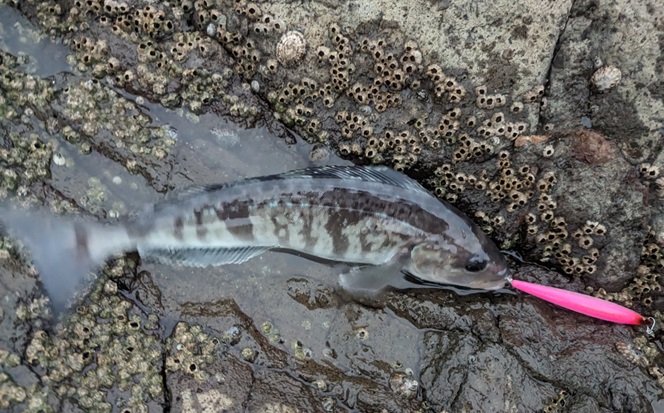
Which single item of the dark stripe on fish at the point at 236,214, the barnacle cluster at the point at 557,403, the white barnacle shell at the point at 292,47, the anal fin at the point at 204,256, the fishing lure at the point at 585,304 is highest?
the white barnacle shell at the point at 292,47

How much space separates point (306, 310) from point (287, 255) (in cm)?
51

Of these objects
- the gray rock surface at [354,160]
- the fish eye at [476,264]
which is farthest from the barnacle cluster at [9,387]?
the fish eye at [476,264]

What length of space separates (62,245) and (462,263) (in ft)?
10.8

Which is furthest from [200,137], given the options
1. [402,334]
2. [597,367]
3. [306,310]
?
[597,367]

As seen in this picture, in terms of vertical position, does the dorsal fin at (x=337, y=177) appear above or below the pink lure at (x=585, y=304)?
above

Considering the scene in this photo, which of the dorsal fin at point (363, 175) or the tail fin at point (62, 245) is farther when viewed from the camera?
the dorsal fin at point (363, 175)

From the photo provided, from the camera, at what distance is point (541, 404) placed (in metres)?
4.25

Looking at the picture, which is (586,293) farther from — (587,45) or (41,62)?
(41,62)

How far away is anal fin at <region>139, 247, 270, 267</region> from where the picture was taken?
4473 millimetres

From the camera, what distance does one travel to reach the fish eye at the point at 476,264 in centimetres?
447

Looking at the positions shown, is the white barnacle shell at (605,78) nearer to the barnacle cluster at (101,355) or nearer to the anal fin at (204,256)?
the anal fin at (204,256)

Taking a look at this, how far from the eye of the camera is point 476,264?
4477 mm

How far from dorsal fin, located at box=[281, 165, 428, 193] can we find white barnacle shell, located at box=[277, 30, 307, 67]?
94 centimetres

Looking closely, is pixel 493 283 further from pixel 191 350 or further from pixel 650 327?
pixel 191 350
